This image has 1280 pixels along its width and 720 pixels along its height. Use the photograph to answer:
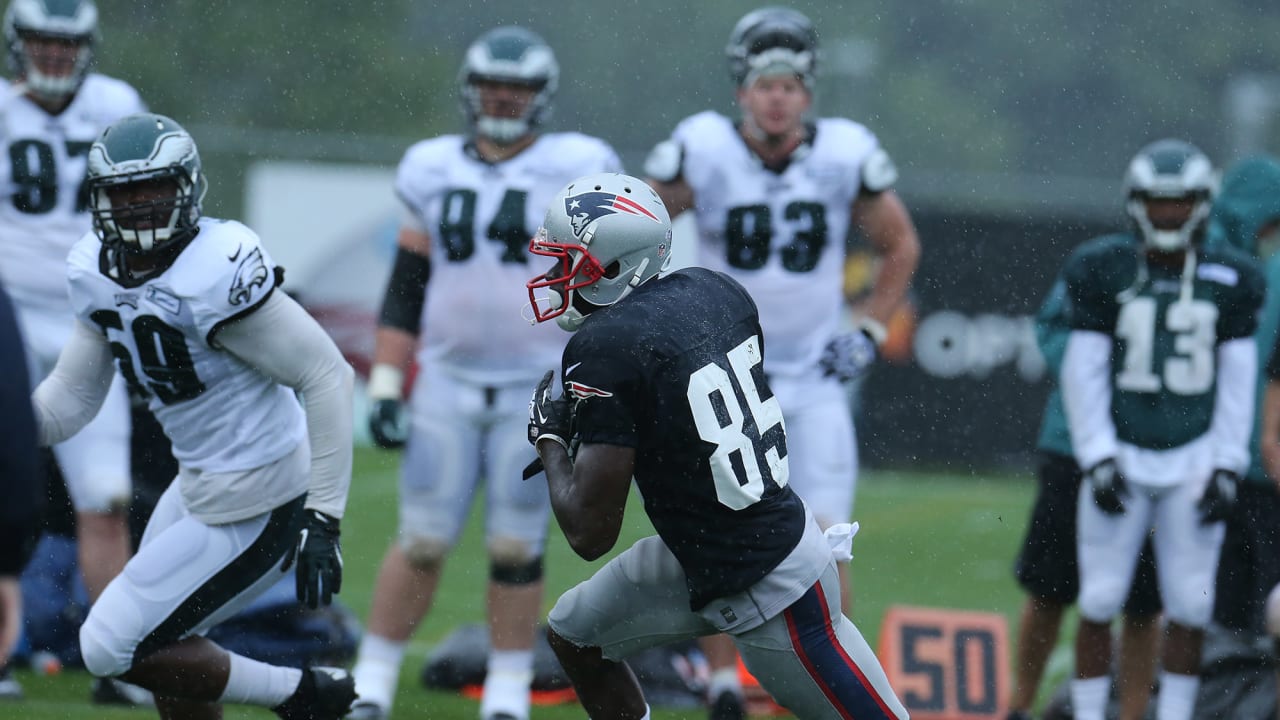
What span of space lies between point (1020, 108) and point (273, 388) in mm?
13580

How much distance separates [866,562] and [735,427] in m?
5.02

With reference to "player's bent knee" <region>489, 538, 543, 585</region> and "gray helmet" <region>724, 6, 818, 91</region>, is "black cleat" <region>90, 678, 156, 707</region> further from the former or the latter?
"gray helmet" <region>724, 6, 818, 91</region>

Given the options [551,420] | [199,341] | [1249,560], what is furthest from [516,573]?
[1249,560]

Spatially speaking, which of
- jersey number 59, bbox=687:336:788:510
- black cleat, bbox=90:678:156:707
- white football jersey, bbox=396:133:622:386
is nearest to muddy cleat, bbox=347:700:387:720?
black cleat, bbox=90:678:156:707

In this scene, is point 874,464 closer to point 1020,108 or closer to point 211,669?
point 1020,108

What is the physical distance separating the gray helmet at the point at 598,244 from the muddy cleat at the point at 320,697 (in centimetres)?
99

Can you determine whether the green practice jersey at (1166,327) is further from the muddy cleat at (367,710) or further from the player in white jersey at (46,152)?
the player in white jersey at (46,152)

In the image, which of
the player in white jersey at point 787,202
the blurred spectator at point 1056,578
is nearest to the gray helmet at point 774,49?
the player in white jersey at point 787,202

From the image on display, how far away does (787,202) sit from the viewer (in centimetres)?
493

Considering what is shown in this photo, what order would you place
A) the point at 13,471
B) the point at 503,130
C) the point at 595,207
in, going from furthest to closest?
the point at 503,130
the point at 595,207
the point at 13,471

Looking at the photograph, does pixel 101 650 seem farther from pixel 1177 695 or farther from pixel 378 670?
pixel 1177 695

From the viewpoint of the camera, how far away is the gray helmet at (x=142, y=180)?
357 cm

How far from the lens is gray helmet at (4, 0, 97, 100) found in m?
5.31

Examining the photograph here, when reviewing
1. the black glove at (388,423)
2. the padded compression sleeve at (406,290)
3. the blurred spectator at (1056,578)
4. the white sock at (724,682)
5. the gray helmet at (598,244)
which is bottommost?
the white sock at (724,682)
